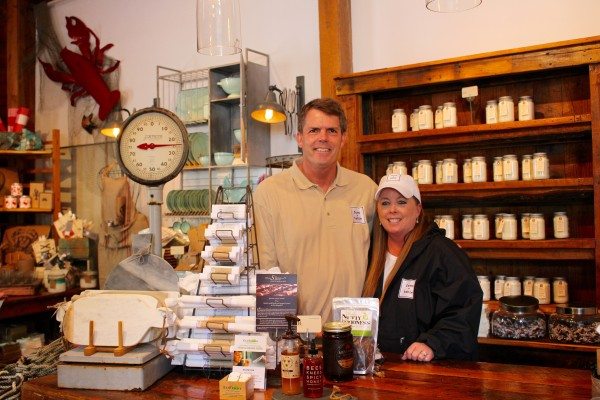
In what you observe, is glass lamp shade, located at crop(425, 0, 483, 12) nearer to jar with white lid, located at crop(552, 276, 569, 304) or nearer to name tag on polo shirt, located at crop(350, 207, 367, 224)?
name tag on polo shirt, located at crop(350, 207, 367, 224)

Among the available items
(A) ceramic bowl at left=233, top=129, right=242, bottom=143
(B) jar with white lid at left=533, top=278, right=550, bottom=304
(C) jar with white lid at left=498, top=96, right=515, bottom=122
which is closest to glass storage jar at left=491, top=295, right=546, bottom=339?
(B) jar with white lid at left=533, top=278, right=550, bottom=304

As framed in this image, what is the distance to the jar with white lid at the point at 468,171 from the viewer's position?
3562mm

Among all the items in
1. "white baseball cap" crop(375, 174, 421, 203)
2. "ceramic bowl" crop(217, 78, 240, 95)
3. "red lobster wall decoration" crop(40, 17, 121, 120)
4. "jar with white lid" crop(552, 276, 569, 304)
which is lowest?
"jar with white lid" crop(552, 276, 569, 304)

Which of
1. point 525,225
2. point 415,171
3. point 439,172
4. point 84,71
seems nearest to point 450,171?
point 439,172

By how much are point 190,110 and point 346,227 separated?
9.14 feet

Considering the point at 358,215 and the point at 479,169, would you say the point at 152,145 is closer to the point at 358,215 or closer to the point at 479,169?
the point at 358,215

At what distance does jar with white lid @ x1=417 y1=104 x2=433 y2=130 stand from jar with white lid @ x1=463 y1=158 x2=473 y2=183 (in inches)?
12.9

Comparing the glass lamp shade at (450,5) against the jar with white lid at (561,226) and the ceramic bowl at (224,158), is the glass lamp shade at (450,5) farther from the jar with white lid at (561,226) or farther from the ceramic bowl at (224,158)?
the ceramic bowl at (224,158)

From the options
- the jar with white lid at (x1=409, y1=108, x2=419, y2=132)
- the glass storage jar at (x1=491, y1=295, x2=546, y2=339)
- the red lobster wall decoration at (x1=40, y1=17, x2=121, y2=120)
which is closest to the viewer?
the glass storage jar at (x1=491, y1=295, x2=546, y2=339)

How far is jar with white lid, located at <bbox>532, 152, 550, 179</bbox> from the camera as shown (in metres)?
3.32

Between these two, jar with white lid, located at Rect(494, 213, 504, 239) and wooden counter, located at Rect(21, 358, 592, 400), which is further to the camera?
jar with white lid, located at Rect(494, 213, 504, 239)

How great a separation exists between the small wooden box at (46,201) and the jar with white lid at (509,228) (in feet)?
13.6

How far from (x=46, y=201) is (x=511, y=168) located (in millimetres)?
4214

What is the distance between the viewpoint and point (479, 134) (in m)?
3.45
